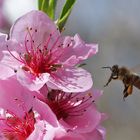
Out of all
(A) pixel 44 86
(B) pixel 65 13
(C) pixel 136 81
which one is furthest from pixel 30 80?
(C) pixel 136 81

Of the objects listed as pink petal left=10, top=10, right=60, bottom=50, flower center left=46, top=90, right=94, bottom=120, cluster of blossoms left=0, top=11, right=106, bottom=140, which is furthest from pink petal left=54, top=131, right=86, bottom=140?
pink petal left=10, top=10, right=60, bottom=50

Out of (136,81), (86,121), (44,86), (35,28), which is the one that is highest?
(35,28)

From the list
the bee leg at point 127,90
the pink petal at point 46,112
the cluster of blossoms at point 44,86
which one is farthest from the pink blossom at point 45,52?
the bee leg at point 127,90

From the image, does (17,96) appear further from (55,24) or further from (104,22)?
Result: (104,22)

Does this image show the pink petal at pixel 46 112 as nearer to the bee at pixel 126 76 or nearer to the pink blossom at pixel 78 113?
the pink blossom at pixel 78 113

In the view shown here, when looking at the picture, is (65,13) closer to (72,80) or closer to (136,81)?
(72,80)
